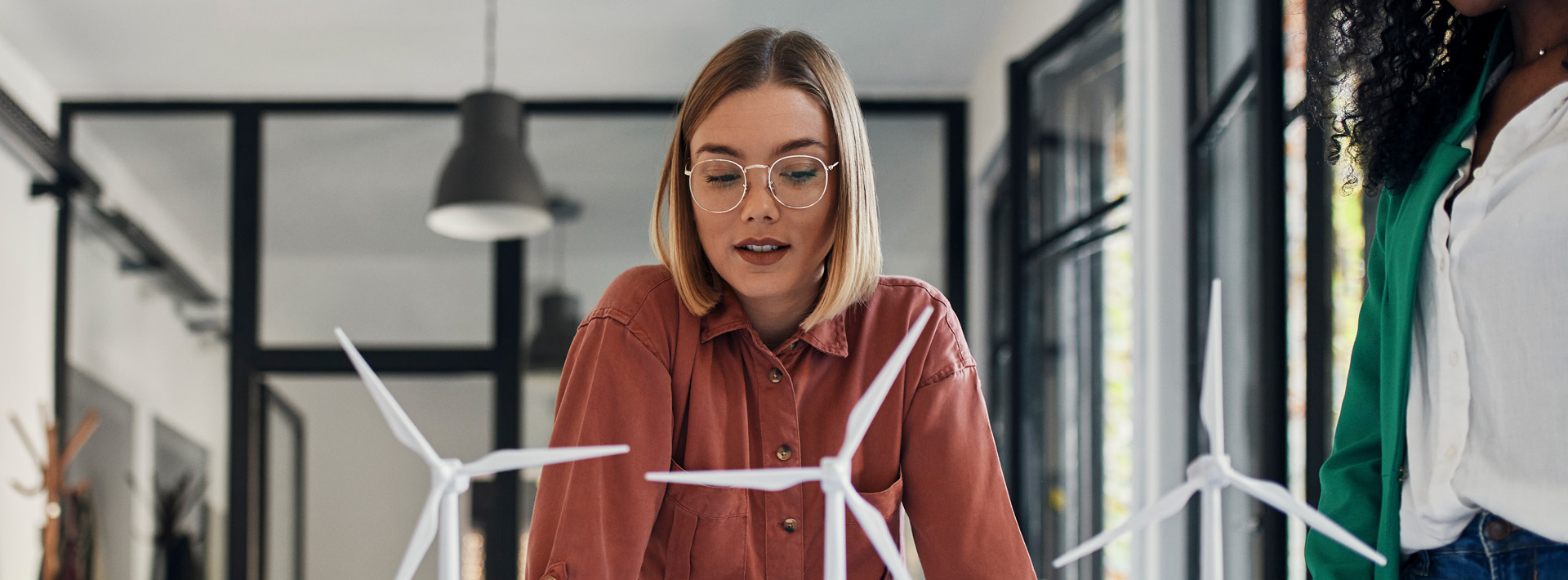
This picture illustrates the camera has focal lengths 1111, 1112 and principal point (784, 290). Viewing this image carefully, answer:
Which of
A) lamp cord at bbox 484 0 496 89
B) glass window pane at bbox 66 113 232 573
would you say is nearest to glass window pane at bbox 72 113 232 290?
glass window pane at bbox 66 113 232 573

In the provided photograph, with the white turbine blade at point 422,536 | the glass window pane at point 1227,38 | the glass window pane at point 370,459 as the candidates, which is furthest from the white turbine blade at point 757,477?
the glass window pane at point 370,459

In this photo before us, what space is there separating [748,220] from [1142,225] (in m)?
2.16

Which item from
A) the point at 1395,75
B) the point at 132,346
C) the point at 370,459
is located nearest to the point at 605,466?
the point at 1395,75

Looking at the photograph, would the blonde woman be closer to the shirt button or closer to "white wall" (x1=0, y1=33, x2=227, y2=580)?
the shirt button

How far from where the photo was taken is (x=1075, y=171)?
357 centimetres

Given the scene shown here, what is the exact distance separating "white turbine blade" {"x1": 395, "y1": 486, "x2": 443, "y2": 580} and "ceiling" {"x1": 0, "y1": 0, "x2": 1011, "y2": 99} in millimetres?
3781

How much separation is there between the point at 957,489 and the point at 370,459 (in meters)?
4.78

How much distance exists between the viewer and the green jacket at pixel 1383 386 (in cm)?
105

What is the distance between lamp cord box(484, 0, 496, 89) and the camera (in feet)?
15.0

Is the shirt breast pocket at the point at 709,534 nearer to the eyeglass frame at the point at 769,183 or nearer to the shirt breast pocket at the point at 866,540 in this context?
the shirt breast pocket at the point at 866,540

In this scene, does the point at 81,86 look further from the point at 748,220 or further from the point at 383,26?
the point at 748,220

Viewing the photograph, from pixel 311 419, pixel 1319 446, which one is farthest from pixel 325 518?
pixel 1319 446

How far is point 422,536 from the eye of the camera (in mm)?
901

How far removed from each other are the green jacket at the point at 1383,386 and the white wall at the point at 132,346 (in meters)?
5.39
